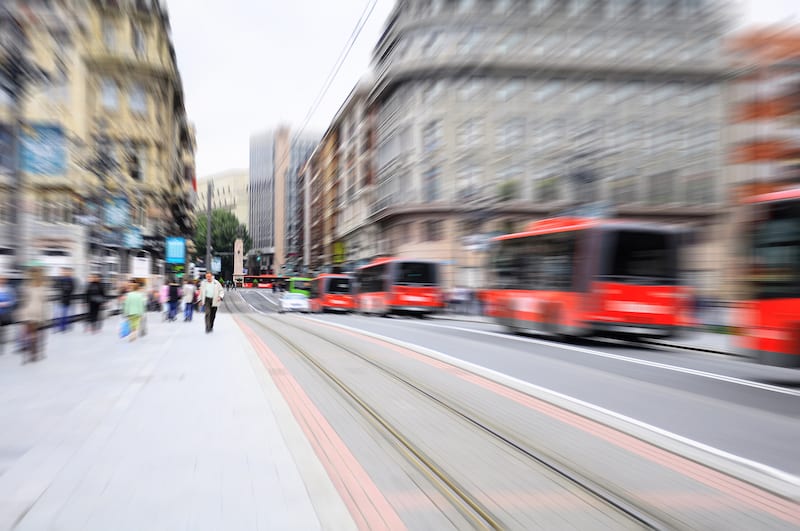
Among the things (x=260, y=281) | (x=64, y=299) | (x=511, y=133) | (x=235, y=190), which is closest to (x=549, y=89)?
(x=511, y=133)

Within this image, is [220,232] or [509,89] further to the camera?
[220,232]

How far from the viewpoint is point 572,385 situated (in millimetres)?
7578

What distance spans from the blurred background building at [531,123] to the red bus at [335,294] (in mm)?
7043

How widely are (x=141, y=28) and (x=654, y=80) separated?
25.7 m

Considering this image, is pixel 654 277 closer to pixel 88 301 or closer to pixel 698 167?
pixel 88 301

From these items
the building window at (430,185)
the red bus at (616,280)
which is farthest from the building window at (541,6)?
the building window at (430,185)

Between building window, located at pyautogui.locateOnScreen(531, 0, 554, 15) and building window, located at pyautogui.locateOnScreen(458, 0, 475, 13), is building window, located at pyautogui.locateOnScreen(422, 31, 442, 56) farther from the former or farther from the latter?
building window, located at pyautogui.locateOnScreen(531, 0, 554, 15)

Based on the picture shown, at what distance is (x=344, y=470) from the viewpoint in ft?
13.5

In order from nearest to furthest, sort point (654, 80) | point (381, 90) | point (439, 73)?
point (654, 80)
point (439, 73)
point (381, 90)

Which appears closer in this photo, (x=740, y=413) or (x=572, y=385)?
(x=740, y=413)

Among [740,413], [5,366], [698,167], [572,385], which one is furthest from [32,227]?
[698,167]

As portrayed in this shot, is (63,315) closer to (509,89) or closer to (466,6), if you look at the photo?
(509,89)

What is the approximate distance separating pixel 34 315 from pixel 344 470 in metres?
8.20

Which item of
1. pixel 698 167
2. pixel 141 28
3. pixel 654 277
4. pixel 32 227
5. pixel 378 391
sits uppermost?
pixel 141 28
